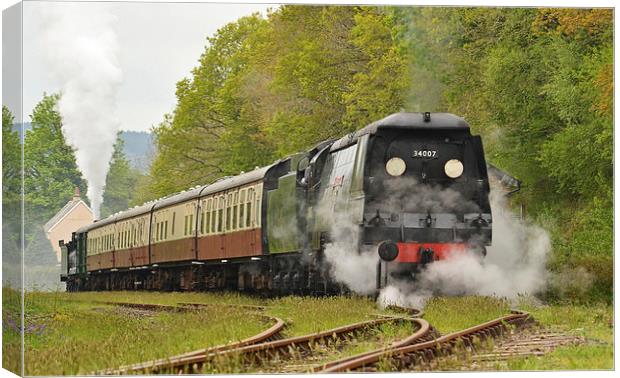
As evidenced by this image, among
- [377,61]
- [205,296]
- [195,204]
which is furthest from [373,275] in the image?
[195,204]

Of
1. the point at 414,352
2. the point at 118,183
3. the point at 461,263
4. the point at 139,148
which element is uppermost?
the point at 139,148

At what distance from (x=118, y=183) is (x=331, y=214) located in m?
3.90

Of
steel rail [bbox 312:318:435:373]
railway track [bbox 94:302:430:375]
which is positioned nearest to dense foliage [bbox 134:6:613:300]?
steel rail [bbox 312:318:435:373]

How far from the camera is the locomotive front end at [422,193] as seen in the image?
1933 centimetres

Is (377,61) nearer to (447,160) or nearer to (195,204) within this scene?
(447,160)

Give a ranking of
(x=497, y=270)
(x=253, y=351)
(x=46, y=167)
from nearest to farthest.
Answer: (x=253, y=351)
(x=46, y=167)
(x=497, y=270)

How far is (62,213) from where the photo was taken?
18312 millimetres

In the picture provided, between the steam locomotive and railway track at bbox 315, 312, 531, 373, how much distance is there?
274 centimetres

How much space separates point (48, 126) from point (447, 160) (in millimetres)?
5367

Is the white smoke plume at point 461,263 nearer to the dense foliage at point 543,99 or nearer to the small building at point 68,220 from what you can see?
the dense foliage at point 543,99

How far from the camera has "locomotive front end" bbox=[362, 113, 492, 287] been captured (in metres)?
19.3

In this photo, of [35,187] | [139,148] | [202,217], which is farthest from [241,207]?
[35,187]

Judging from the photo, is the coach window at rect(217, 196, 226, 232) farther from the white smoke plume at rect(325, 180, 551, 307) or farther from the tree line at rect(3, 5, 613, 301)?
the white smoke plume at rect(325, 180, 551, 307)

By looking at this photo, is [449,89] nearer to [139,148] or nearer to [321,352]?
[139,148]
